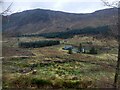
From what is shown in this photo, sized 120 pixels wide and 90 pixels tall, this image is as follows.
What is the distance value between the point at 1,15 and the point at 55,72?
29.7 meters

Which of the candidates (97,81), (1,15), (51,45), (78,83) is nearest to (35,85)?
(78,83)

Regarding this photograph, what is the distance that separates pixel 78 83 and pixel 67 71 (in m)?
9.59

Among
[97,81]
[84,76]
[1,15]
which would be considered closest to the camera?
[1,15]

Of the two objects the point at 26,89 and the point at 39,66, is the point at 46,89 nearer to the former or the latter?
the point at 26,89

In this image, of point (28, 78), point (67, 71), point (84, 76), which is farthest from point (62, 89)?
point (67, 71)

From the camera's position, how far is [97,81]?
4259 cm

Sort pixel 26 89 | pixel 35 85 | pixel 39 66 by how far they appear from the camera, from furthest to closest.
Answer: pixel 39 66, pixel 35 85, pixel 26 89

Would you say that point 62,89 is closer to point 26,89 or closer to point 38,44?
point 26,89

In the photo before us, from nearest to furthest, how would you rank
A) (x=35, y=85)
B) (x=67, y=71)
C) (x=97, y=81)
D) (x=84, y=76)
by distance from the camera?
(x=35, y=85)
(x=97, y=81)
(x=84, y=76)
(x=67, y=71)

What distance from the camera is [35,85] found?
40.0 meters

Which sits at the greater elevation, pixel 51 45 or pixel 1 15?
pixel 1 15

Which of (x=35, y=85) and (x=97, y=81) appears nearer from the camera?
(x=35, y=85)

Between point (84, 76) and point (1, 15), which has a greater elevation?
point (1, 15)

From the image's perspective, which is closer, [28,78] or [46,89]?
[46,89]
